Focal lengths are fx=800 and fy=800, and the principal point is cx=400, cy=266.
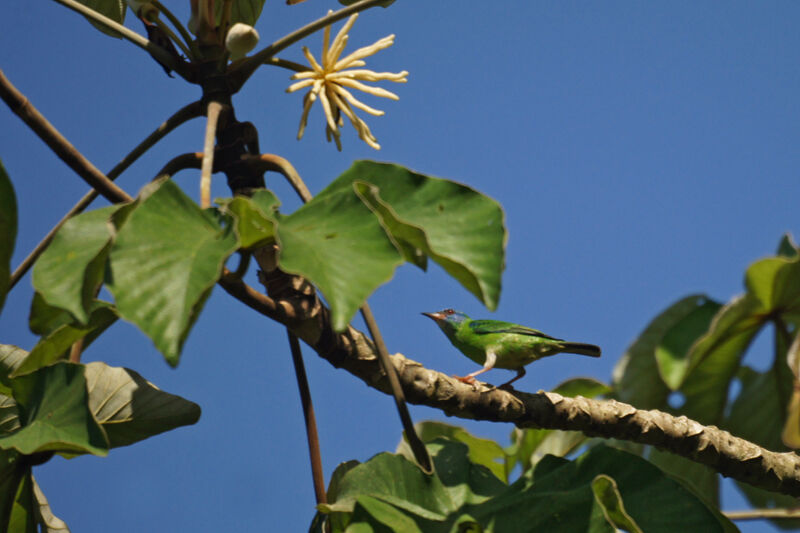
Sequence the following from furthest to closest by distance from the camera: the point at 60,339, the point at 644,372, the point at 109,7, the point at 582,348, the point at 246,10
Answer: the point at 246,10 → the point at 109,7 → the point at 582,348 → the point at 644,372 → the point at 60,339

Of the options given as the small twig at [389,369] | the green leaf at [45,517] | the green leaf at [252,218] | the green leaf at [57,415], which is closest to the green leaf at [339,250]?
the green leaf at [252,218]

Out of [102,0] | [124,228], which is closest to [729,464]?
[124,228]

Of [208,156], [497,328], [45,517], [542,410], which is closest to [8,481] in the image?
[45,517]

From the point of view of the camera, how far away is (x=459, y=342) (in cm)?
313

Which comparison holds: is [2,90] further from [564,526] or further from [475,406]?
[564,526]

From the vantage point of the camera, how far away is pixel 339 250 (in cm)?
158

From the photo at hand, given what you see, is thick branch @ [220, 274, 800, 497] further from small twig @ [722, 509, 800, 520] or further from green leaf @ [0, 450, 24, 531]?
green leaf @ [0, 450, 24, 531]

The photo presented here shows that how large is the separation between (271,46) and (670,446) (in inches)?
63.4

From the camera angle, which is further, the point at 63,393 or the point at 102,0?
the point at 102,0

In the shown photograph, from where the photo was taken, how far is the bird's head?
3.21 meters

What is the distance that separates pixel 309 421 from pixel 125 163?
0.89 m

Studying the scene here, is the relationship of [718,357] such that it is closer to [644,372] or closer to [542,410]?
[644,372]

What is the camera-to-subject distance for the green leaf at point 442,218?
5.40 ft

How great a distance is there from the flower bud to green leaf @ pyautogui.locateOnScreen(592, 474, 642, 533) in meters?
1.45
